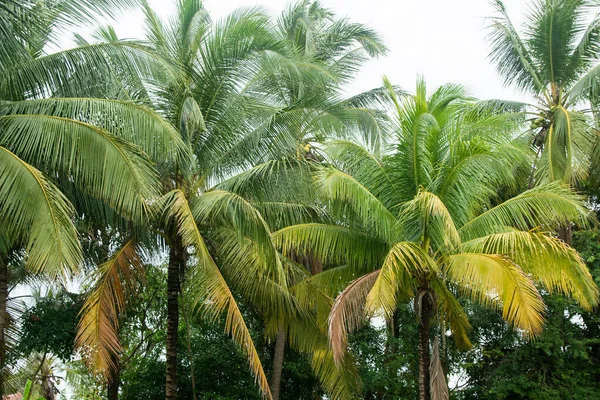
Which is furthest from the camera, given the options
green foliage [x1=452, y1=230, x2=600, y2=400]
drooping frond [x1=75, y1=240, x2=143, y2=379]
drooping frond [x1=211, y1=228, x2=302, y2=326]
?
green foliage [x1=452, y1=230, x2=600, y2=400]

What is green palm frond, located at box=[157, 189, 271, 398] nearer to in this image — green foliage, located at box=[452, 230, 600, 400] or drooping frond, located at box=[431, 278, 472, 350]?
drooping frond, located at box=[431, 278, 472, 350]

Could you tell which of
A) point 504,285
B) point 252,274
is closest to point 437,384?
point 504,285

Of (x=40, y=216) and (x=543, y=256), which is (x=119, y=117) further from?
(x=543, y=256)

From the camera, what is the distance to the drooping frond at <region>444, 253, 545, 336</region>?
30.8ft

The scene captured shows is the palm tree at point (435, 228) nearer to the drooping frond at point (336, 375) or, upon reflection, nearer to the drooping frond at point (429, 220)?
the drooping frond at point (429, 220)

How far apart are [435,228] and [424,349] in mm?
1917

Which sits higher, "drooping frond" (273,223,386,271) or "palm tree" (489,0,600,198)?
"palm tree" (489,0,600,198)

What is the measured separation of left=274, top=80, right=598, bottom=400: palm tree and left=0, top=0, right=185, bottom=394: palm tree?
3025mm

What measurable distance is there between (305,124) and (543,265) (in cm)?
453

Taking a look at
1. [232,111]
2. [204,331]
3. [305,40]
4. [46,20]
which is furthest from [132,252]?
[305,40]

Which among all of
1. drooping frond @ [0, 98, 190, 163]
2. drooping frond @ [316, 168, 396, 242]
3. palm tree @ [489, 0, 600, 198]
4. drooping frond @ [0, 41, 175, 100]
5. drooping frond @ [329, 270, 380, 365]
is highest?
palm tree @ [489, 0, 600, 198]

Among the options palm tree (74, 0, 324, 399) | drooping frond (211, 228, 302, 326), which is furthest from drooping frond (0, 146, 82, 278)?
drooping frond (211, 228, 302, 326)

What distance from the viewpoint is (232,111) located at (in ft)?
38.3

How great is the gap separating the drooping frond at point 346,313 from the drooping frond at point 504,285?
4.32 feet
